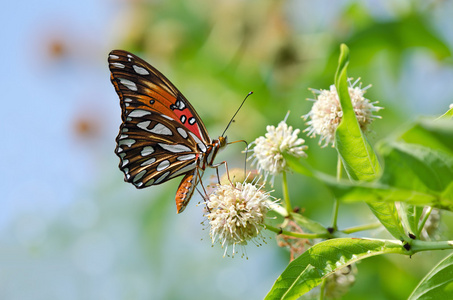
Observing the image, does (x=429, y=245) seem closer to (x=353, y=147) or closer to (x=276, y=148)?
(x=353, y=147)

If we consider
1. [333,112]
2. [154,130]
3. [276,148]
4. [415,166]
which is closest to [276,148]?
[276,148]

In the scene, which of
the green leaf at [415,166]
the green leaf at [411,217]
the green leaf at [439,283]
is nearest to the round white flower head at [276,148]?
the green leaf at [411,217]

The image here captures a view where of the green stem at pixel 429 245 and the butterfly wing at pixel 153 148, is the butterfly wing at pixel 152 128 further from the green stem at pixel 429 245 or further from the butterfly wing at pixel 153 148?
the green stem at pixel 429 245

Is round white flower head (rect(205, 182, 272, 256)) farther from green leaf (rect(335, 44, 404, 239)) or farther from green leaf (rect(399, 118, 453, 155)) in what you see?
green leaf (rect(399, 118, 453, 155))

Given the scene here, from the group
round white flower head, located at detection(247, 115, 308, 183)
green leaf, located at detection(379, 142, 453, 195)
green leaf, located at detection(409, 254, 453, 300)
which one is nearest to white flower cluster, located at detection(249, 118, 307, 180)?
round white flower head, located at detection(247, 115, 308, 183)

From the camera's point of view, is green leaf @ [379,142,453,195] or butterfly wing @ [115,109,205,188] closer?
green leaf @ [379,142,453,195]
